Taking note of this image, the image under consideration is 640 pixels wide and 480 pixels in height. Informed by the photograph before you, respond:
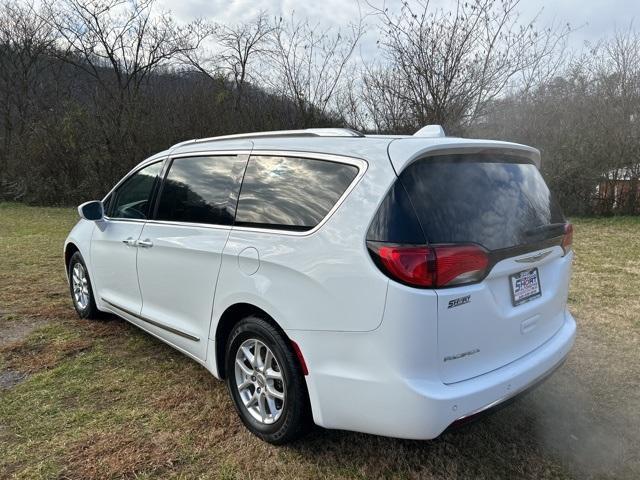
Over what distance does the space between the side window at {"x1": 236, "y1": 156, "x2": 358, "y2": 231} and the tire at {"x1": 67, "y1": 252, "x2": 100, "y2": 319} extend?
100 inches

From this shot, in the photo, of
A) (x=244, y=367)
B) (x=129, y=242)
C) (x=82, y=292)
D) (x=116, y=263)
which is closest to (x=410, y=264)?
(x=244, y=367)

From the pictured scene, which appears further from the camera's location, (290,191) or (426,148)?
(290,191)

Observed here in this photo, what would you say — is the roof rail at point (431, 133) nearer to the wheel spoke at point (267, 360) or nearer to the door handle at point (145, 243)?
the wheel spoke at point (267, 360)

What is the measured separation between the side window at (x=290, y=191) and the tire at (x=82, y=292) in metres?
2.55

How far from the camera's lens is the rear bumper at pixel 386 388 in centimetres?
212

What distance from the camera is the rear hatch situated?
2191mm

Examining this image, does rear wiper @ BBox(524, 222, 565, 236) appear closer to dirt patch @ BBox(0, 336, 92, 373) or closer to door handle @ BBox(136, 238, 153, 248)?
door handle @ BBox(136, 238, 153, 248)

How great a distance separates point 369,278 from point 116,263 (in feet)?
8.76

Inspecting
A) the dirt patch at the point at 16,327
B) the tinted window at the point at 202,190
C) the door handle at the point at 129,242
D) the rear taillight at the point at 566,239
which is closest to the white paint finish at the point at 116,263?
the door handle at the point at 129,242

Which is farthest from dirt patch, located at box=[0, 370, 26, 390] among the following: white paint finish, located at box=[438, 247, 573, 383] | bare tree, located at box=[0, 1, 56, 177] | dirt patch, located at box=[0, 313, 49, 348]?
bare tree, located at box=[0, 1, 56, 177]

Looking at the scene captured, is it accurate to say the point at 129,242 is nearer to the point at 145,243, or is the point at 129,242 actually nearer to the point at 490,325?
the point at 145,243

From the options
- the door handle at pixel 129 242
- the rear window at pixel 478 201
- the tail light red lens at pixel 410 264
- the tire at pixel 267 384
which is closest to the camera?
the tail light red lens at pixel 410 264

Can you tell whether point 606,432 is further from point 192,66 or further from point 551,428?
point 192,66

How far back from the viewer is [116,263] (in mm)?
4059
